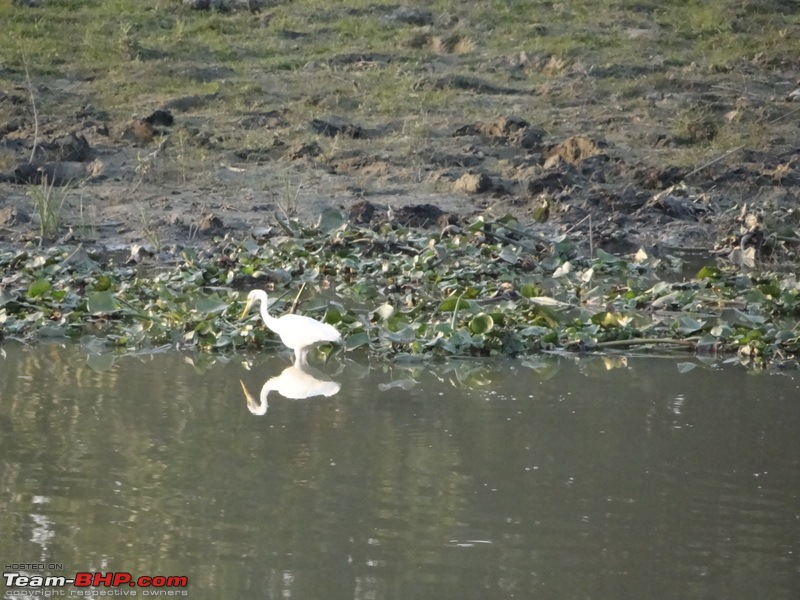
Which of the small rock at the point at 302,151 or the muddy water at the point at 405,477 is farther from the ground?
the small rock at the point at 302,151

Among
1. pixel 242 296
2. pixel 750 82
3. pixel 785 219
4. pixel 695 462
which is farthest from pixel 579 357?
pixel 750 82

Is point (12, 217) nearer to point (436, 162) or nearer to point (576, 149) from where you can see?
point (436, 162)

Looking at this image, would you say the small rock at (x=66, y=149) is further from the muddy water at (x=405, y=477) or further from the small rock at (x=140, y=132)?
the muddy water at (x=405, y=477)

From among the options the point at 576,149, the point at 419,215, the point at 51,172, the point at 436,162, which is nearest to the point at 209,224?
the point at 419,215

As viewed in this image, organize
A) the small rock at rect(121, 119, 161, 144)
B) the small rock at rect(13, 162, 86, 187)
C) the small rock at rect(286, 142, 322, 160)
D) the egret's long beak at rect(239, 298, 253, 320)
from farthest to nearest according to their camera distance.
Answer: the small rock at rect(121, 119, 161, 144)
the small rock at rect(286, 142, 322, 160)
the small rock at rect(13, 162, 86, 187)
the egret's long beak at rect(239, 298, 253, 320)

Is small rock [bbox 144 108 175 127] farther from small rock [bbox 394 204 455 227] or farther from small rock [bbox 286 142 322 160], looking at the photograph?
small rock [bbox 394 204 455 227]

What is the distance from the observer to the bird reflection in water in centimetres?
639

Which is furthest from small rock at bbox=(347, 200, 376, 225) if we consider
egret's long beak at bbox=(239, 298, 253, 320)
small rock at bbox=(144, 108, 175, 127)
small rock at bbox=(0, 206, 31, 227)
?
egret's long beak at bbox=(239, 298, 253, 320)

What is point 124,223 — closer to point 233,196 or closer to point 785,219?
point 233,196

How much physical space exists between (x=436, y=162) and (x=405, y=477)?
25.5 ft

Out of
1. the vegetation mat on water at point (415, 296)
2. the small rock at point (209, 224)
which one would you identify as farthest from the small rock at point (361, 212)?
the small rock at point (209, 224)

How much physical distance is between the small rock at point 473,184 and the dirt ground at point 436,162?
0.01 m

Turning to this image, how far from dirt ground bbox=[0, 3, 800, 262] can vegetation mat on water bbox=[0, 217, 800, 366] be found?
2.94ft

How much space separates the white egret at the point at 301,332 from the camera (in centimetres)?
700
